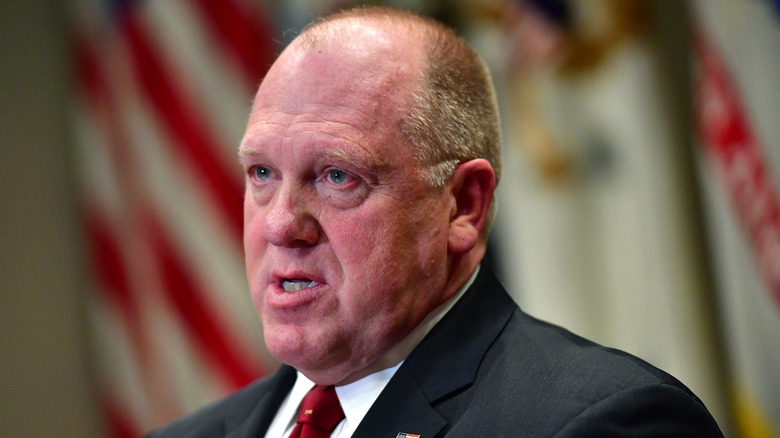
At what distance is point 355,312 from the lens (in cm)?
166

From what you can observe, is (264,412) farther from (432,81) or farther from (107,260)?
(107,260)

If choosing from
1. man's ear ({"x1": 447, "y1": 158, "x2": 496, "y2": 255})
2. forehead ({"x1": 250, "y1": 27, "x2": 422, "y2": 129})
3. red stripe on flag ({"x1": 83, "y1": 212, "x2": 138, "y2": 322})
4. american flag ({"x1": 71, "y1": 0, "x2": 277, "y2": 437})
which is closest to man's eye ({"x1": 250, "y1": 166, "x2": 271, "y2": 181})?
forehead ({"x1": 250, "y1": 27, "x2": 422, "y2": 129})

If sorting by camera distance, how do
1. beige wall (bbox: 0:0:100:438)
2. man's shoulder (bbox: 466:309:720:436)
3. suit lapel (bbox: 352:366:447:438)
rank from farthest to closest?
1. beige wall (bbox: 0:0:100:438)
2. suit lapel (bbox: 352:366:447:438)
3. man's shoulder (bbox: 466:309:720:436)

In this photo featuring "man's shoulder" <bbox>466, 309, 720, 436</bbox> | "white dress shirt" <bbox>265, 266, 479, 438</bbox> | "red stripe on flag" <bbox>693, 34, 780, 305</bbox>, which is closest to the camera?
"man's shoulder" <bbox>466, 309, 720, 436</bbox>

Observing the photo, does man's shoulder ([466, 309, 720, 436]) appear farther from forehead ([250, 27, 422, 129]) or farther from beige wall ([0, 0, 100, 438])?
beige wall ([0, 0, 100, 438])

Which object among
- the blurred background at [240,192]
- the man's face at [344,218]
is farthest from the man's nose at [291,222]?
the blurred background at [240,192]

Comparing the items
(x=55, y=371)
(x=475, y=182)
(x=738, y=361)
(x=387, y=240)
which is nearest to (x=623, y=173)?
(x=738, y=361)

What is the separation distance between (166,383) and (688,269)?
2.47m

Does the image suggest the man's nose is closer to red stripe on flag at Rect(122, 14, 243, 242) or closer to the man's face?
the man's face

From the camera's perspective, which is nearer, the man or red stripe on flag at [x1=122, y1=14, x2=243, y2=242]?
the man

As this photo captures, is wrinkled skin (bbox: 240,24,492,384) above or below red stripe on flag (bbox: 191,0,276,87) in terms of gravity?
below

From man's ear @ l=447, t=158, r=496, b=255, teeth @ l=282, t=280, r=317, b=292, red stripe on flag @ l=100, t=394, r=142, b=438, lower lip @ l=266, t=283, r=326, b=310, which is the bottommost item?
red stripe on flag @ l=100, t=394, r=142, b=438

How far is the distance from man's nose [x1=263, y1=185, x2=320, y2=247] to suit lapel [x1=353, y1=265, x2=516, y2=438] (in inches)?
12.7

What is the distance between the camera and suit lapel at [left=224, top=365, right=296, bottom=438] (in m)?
2.00
